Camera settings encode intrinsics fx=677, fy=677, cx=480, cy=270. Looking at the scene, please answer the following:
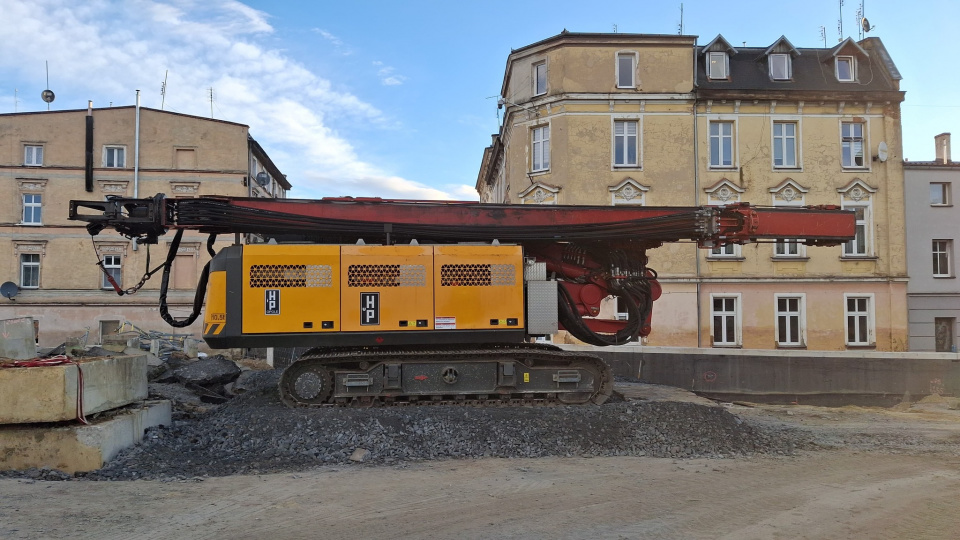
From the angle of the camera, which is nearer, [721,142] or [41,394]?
[41,394]

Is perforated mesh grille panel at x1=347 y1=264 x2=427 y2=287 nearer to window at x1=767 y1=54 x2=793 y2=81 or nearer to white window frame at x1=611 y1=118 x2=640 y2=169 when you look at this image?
white window frame at x1=611 y1=118 x2=640 y2=169

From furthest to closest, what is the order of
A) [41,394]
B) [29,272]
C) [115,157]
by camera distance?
[115,157], [29,272], [41,394]

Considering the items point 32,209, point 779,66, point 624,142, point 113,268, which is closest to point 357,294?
point 624,142

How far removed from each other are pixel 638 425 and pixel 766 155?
17.5m

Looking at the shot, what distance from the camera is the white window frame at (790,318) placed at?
77.4 feet

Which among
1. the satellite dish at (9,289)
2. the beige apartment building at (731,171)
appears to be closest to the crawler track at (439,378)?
the beige apartment building at (731,171)

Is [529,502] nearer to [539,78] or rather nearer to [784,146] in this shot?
[539,78]

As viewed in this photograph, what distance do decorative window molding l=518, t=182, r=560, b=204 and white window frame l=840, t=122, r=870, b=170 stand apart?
10459 millimetres

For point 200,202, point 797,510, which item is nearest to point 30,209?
point 200,202

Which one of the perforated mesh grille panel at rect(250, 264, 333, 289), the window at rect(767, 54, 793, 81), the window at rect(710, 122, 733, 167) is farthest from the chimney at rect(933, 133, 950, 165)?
the perforated mesh grille panel at rect(250, 264, 333, 289)

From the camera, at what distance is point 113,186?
33.1m

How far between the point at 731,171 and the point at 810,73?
17.2ft

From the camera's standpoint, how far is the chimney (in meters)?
29.4

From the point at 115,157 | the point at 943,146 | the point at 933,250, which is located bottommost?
the point at 933,250
